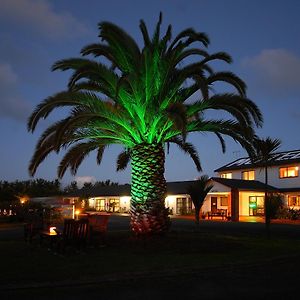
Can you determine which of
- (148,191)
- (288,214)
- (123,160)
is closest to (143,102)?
(148,191)

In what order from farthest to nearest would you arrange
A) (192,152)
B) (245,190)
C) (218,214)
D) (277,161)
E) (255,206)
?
(277,161)
(255,206)
(245,190)
(218,214)
(192,152)

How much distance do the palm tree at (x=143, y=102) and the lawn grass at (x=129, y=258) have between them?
1.62 meters

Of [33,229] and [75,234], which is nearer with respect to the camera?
[75,234]

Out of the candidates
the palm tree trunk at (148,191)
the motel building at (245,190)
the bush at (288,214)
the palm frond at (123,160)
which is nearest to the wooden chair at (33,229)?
the palm tree trunk at (148,191)

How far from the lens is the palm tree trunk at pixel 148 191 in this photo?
1609 centimetres

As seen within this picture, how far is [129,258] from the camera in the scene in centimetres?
1240

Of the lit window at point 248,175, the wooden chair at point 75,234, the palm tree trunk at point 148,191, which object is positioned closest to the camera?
the wooden chair at point 75,234

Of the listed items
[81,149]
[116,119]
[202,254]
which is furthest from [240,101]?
[81,149]

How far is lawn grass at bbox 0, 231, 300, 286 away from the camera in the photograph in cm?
1006

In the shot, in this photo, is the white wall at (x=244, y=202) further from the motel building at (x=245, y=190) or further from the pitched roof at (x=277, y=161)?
the pitched roof at (x=277, y=161)

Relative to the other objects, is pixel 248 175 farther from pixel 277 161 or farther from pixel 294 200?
pixel 294 200

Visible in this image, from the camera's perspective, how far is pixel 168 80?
16.1 m

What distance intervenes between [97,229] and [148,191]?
7.31 feet

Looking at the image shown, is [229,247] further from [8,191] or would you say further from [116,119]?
[8,191]
